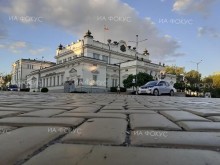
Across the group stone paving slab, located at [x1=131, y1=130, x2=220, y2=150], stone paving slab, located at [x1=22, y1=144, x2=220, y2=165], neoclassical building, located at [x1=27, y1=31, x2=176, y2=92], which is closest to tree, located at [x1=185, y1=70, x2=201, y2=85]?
neoclassical building, located at [x1=27, y1=31, x2=176, y2=92]

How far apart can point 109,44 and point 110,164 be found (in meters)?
66.4

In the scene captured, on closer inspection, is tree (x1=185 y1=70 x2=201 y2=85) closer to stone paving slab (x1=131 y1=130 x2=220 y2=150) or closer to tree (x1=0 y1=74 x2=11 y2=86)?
tree (x1=0 y1=74 x2=11 y2=86)

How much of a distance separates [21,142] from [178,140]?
1007 mm

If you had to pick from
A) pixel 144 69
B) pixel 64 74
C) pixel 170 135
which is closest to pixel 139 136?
pixel 170 135

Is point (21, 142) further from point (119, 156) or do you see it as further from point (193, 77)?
point (193, 77)

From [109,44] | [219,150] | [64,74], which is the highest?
[109,44]

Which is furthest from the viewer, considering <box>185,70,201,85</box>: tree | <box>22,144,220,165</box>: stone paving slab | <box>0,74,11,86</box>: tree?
<box>0,74,11,86</box>: tree

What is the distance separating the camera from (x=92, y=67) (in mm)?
52969

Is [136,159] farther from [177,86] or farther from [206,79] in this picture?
[206,79]

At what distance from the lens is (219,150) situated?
1544mm

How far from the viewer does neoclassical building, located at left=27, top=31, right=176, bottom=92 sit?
171ft

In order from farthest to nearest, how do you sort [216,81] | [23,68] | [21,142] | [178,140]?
1. [23,68]
2. [216,81]
3. [178,140]
4. [21,142]

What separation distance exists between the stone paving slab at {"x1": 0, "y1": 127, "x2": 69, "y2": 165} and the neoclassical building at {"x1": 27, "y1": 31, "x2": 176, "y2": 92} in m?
47.7

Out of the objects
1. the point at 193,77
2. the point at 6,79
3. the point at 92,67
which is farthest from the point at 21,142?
the point at 6,79
